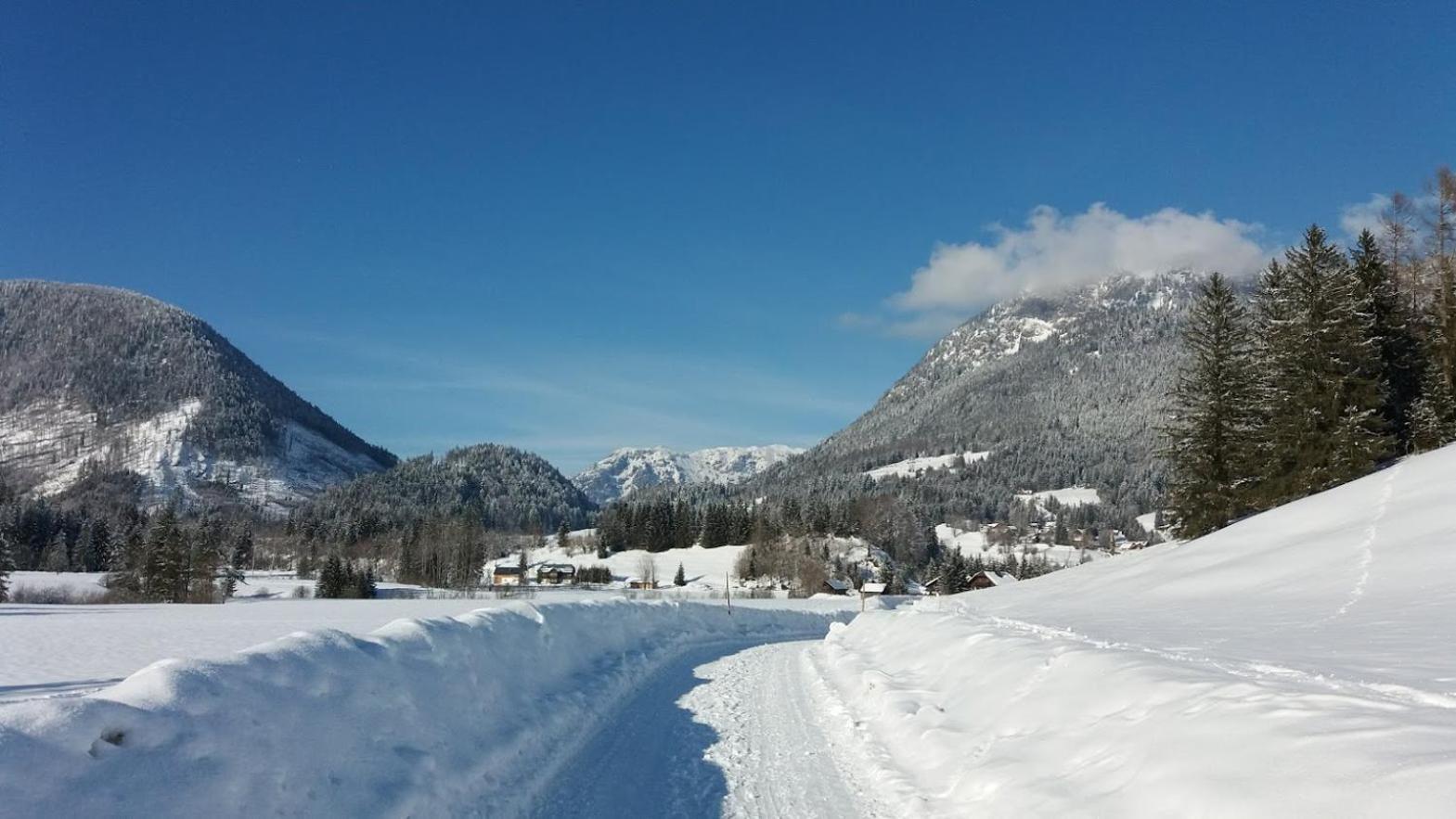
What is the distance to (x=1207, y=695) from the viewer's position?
7125mm

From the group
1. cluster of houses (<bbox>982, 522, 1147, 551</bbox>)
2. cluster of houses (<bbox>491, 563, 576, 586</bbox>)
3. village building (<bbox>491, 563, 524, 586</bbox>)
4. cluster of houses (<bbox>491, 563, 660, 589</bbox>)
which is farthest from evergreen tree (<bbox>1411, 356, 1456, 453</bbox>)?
cluster of houses (<bbox>982, 522, 1147, 551</bbox>)

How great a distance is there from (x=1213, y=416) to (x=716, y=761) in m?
36.0

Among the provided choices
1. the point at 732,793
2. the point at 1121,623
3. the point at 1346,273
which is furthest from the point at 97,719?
the point at 1346,273

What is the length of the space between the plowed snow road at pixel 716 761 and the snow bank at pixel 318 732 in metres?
0.62

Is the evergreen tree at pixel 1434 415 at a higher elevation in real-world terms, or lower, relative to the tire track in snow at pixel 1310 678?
higher

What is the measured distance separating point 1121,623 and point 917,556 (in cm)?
11908

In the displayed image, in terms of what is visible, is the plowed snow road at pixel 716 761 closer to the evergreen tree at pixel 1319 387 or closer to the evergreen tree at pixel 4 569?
the evergreen tree at pixel 1319 387

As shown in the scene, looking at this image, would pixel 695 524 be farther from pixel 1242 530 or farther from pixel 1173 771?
pixel 1173 771

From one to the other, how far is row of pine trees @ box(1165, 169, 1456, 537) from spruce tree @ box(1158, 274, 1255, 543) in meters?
0.06

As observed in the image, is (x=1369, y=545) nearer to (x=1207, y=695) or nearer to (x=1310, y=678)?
(x=1310, y=678)

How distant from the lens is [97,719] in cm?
532

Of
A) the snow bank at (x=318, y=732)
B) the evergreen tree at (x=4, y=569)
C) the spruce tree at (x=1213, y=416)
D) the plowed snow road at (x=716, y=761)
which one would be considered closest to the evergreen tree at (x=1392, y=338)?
the spruce tree at (x=1213, y=416)

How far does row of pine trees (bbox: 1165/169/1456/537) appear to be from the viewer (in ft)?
110

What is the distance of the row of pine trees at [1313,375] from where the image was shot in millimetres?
33500
